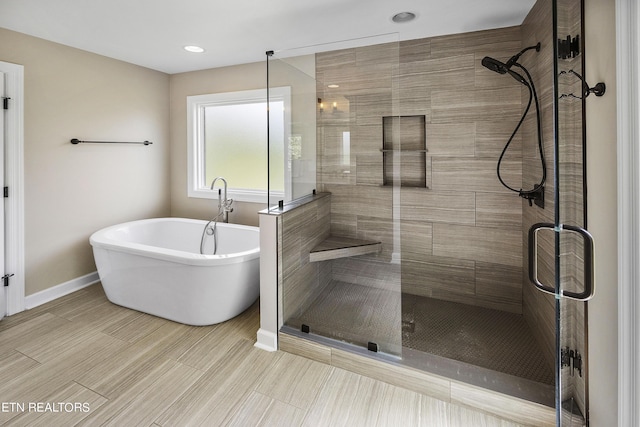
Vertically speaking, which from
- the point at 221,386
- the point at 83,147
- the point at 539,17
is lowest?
the point at 221,386

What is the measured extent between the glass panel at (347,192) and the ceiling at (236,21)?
0.19 m

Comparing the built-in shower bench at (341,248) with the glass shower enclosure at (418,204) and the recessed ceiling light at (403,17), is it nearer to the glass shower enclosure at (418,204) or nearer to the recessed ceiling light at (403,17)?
the glass shower enclosure at (418,204)

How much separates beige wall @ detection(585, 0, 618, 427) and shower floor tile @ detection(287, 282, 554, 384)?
0.53 m

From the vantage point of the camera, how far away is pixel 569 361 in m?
1.29

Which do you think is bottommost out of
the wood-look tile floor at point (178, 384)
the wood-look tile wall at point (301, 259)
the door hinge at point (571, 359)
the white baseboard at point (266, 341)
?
the wood-look tile floor at point (178, 384)

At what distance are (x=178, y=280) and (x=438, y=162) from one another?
7.54ft

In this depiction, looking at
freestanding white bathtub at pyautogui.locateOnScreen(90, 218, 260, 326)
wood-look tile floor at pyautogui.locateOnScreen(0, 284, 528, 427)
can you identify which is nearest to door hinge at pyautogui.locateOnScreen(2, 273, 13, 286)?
wood-look tile floor at pyautogui.locateOnScreen(0, 284, 528, 427)

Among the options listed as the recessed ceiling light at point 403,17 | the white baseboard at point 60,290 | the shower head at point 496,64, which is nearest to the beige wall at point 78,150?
the white baseboard at point 60,290

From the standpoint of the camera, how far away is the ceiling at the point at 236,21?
2.10 meters

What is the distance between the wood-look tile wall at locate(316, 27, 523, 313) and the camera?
7.55 feet

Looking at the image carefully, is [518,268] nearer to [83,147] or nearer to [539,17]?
[539,17]

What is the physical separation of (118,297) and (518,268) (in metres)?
3.38

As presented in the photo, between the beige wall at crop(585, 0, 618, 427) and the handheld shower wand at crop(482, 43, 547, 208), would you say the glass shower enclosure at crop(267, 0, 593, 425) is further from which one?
the beige wall at crop(585, 0, 618, 427)

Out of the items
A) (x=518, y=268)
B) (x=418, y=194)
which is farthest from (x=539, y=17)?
(x=518, y=268)
